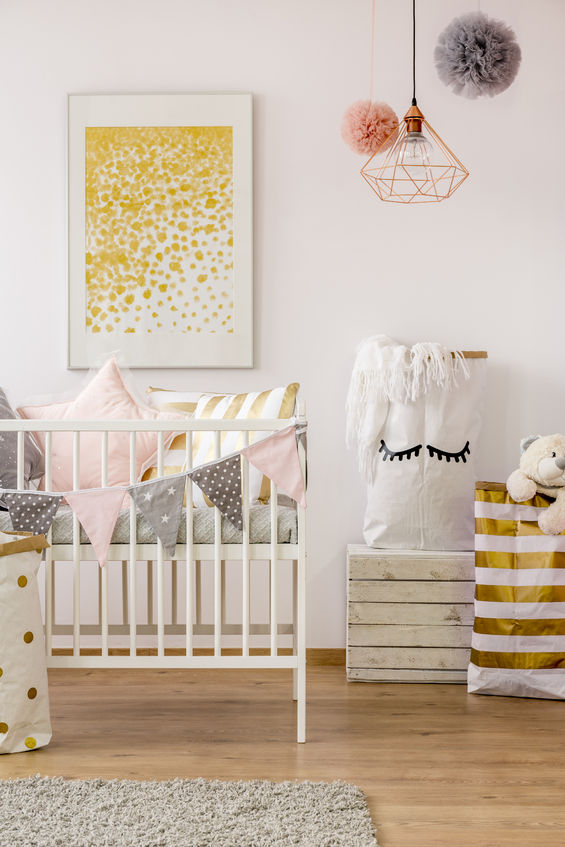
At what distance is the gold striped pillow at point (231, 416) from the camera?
217cm

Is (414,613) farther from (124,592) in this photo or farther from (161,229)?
(161,229)

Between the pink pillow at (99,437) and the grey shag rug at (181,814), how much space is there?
0.86m

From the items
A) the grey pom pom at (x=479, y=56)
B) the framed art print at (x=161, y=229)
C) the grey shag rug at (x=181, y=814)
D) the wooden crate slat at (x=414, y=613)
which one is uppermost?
the grey pom pom at (x=479, y=56)

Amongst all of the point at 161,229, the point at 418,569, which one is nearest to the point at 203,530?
the point at 418,569

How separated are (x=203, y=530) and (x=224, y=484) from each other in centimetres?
14

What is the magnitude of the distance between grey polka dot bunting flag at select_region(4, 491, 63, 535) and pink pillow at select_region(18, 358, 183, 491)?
0.34m

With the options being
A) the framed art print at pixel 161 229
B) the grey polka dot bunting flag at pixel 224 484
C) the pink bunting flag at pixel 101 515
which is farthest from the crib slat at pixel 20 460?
the framed art print at pixel 161 229

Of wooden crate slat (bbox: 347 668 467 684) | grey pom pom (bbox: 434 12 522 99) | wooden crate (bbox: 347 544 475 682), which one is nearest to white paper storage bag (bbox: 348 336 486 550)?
wooden crate (bbox: 347 544 475 682)

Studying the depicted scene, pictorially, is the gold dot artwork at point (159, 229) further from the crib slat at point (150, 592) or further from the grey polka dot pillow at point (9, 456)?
the crib slat at point (150, 592)

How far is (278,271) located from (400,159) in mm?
534

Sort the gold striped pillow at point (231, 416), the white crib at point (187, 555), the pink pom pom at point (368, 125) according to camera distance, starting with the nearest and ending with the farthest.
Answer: the white crib at point (187, 555)
the gold striped pillow at point (231, 416)
the pink pom pom at point (368, 125)

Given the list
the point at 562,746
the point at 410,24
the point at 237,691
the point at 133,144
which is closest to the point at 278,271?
the point at 133,144

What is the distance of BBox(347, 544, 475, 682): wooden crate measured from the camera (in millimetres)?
2420

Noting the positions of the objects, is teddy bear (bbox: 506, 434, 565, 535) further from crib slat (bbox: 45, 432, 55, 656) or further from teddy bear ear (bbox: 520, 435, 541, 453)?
crib slat (bbox: 45, 432, 55, 656)
